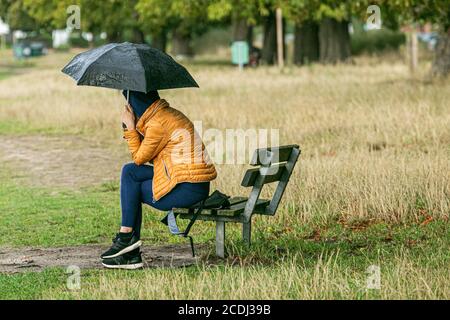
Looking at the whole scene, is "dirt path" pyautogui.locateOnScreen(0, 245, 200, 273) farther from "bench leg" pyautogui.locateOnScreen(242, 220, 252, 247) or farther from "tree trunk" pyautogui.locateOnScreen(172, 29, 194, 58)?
"tree trunk" pyautogui.locateOnScreen(172, 29, 194, 58)

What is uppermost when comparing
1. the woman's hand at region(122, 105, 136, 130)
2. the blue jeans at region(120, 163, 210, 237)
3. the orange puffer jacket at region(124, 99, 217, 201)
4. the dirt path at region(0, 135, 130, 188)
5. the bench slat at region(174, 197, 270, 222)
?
the woman's hand at region(122, 105, 136, 130)

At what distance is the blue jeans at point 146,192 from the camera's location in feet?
26.1

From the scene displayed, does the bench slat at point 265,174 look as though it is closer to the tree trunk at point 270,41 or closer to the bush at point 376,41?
the tree trunk at point 270,41

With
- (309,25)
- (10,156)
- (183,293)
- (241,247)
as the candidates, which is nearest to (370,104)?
(10,156)

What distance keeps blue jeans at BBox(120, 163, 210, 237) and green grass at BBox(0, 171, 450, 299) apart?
1.58 feet

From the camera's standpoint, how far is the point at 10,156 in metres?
16.6

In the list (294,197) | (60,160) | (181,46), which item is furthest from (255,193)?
(181,46)

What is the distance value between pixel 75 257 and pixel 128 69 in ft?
5.45

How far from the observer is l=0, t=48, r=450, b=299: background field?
7133 millimetres

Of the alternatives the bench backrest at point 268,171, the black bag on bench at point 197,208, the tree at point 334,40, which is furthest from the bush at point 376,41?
the black bag on bench at point 197,208

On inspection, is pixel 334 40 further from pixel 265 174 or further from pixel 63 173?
pixel 265 174

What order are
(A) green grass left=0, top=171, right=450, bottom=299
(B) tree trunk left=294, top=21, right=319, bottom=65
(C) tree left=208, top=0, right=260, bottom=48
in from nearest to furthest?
(A) green grass left=0, top=171, right=450, bottom=299, (C) tree left=208, top=0, right=260, bottom=48, (B) tree trunk left=294, top=21, right=319, bottom=65

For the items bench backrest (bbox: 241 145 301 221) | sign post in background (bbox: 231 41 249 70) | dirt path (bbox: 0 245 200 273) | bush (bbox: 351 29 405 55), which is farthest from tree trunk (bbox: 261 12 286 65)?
bench backrest (bbox: 241 145 301 221)

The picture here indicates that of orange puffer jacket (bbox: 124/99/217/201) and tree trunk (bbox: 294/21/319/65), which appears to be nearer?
orange puffer jacket (bbox: 124/99/217/201)
